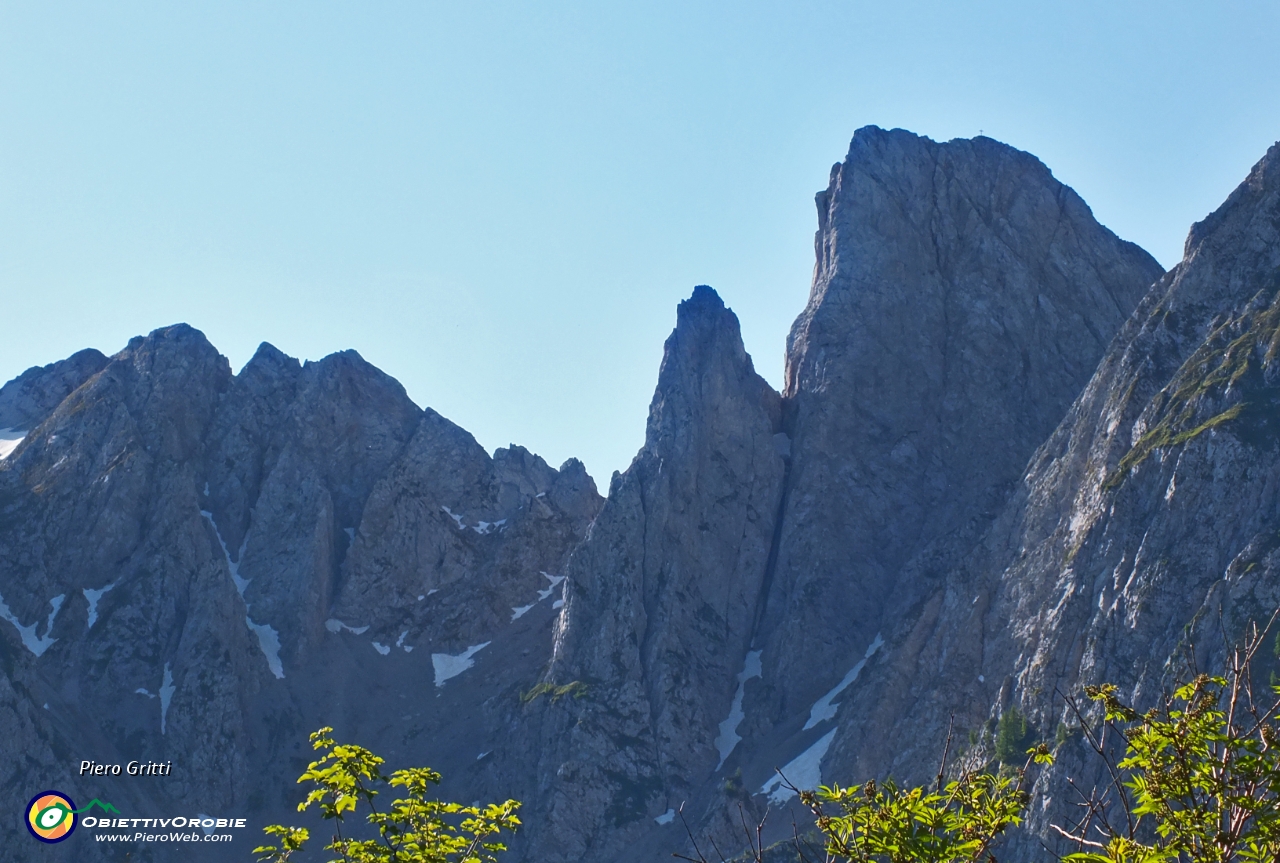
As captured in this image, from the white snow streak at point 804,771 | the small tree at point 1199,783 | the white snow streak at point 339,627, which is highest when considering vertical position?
the white snow streak at point 339,627

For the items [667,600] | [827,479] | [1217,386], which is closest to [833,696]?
[667,600]

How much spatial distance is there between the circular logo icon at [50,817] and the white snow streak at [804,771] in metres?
62.8

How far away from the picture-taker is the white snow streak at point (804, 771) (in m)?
110

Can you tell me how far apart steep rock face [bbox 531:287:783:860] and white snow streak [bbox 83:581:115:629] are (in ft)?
177

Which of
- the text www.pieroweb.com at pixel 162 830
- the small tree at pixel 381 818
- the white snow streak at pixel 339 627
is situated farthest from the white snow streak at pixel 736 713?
the small tree at pixel 381 818

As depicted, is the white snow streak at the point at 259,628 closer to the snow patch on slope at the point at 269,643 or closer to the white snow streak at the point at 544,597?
the snow patch on slope at the point at 269,643

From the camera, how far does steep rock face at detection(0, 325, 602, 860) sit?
131 meters

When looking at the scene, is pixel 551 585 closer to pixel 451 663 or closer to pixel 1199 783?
pixel 451 663

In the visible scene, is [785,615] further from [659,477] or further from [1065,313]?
[1065,313]

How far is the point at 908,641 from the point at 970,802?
9946cm

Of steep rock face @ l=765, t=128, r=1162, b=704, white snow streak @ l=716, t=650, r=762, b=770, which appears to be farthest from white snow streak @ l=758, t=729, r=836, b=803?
steep rock face @ l=765, t=128, r=1162, b=704

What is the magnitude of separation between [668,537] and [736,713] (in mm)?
21020

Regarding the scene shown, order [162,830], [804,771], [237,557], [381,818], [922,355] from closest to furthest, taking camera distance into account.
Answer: [381,818]
[804,771]
[162,830]
[922,355]
[237,557]

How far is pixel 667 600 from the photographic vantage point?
134375mm
